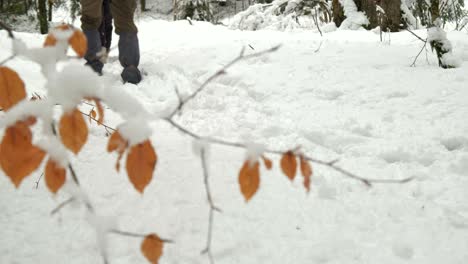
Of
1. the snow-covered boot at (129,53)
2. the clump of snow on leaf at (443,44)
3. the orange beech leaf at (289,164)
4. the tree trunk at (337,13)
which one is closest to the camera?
the orange beech leaf at (289,164)

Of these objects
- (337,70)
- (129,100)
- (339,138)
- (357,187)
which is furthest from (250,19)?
(129,100)

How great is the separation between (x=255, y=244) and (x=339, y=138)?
1.02 meters

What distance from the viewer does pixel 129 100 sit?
2.15ft

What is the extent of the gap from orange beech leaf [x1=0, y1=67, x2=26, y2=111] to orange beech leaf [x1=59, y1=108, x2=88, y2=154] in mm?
116

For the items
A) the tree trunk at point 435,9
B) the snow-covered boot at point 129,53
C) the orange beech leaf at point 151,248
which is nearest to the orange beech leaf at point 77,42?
the orange beech leaf at point 151,248

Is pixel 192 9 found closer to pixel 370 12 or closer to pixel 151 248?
pixel 370 12

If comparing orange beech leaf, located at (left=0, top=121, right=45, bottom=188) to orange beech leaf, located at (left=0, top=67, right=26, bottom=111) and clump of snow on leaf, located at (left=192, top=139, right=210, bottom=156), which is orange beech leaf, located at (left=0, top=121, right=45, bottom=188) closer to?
orange beech leaf, located at (left=0, top=67, right=26, bottom=111)

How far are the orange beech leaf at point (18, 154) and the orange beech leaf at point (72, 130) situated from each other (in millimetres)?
48

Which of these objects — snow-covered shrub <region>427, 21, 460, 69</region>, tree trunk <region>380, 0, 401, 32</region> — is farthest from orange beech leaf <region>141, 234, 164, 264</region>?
tree trunk <region>380, 0, 401, 32</region>

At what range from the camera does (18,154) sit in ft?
1.91

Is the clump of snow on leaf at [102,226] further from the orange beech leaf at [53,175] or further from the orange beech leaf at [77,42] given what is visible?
the orange beech leaf at [77,42]

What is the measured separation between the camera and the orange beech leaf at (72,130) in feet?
1.90

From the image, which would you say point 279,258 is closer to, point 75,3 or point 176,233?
point 176,233

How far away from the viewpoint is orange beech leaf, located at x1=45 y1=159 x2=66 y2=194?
595 mm
